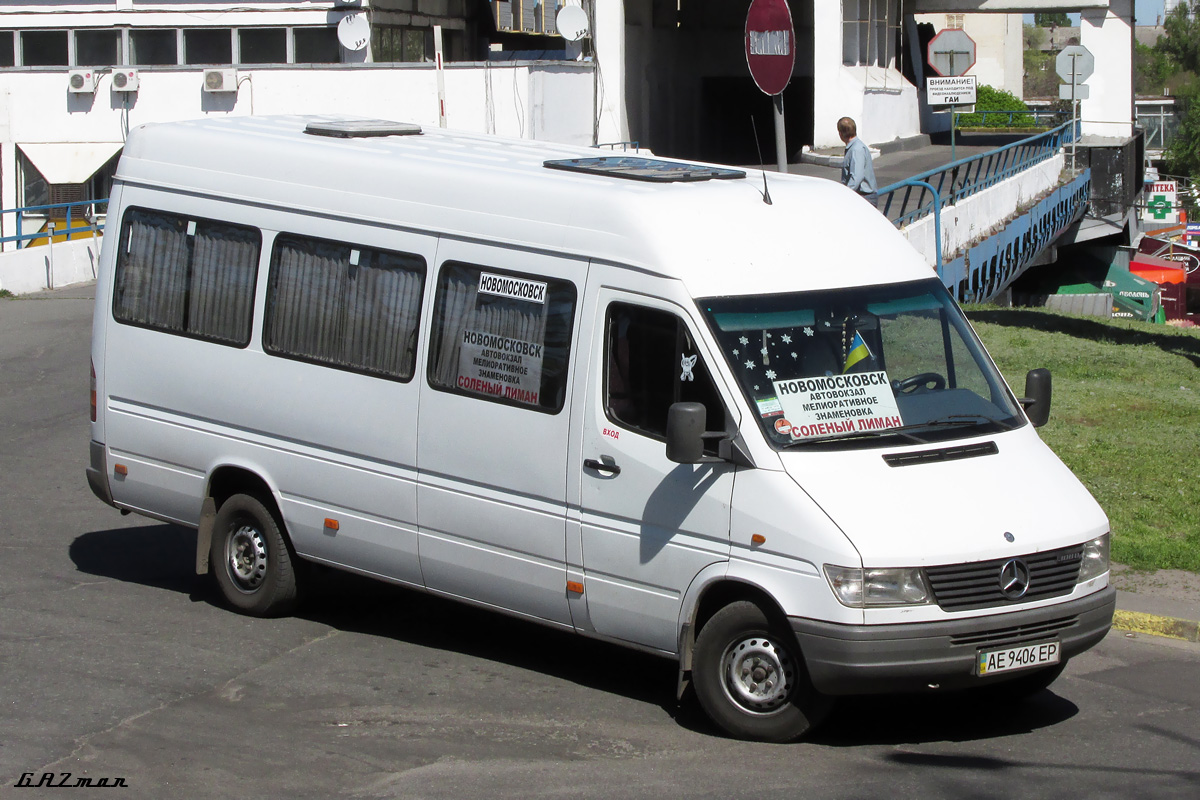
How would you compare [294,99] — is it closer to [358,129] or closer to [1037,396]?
[358,129]

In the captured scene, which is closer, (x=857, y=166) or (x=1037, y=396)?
(x=1037, y=396)

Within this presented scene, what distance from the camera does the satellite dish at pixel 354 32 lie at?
97.6 feet

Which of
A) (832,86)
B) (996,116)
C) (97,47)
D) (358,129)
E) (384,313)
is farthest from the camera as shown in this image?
(996,116)

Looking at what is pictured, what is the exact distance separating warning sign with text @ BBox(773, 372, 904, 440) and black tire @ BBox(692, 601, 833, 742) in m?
0.80

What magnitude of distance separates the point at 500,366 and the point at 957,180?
51.8 feet

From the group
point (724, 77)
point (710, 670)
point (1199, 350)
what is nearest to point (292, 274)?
point (710, 670)

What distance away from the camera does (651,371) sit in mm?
6645

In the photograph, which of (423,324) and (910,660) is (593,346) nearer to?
(423,324)

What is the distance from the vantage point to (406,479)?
24.6ft

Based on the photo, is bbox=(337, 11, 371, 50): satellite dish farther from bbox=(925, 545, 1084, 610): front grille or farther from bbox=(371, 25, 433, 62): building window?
bbox=(925, 545, 1084, 610): front grille

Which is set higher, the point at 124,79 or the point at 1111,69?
the point at 1111,69

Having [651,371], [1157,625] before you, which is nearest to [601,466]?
[651,371]

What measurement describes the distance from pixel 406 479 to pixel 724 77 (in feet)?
118

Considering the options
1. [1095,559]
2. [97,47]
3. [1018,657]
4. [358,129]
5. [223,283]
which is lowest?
[1018,657]
